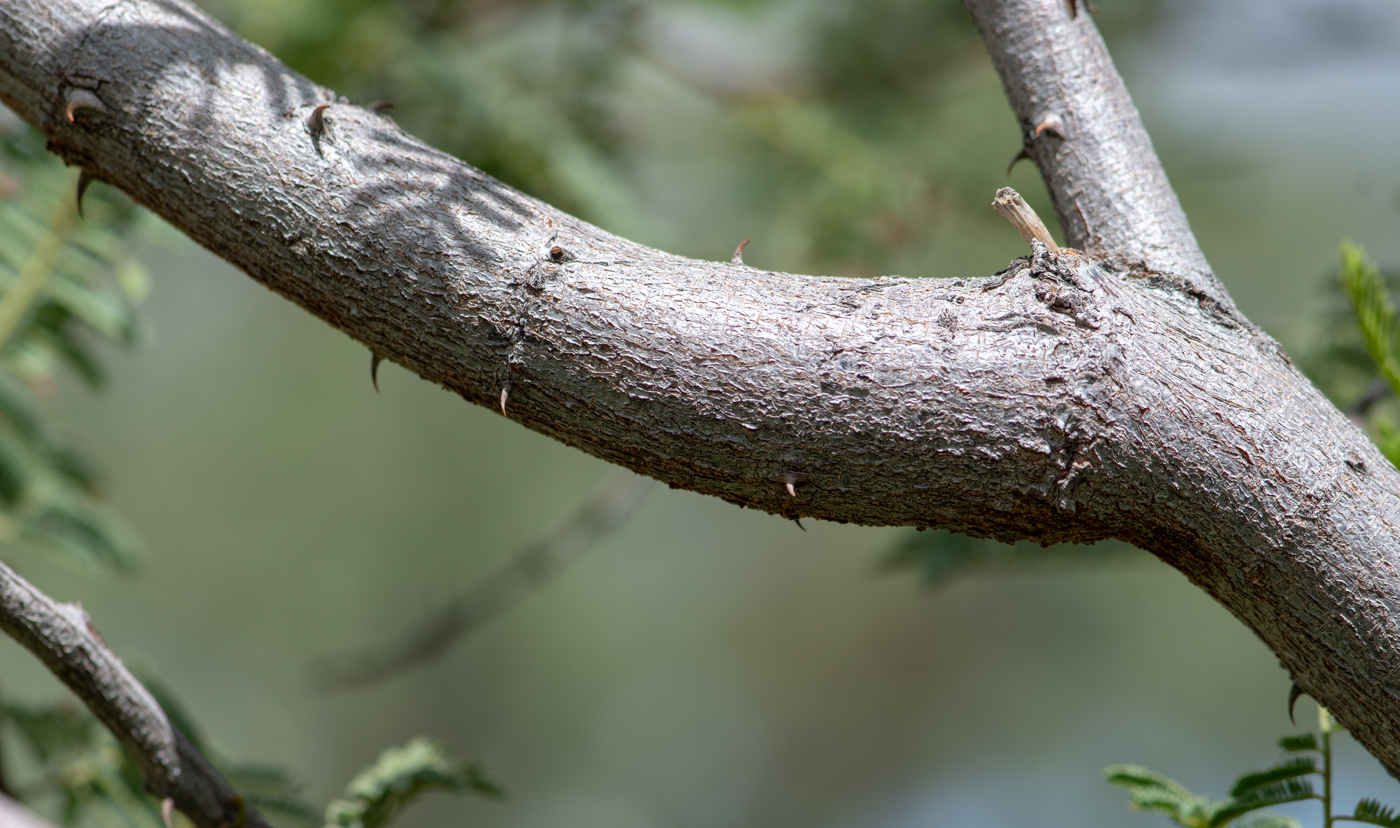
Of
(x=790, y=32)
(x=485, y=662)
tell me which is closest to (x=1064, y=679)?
(x=485, y=662)

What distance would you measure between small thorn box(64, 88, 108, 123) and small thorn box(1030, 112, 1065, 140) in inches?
47.0

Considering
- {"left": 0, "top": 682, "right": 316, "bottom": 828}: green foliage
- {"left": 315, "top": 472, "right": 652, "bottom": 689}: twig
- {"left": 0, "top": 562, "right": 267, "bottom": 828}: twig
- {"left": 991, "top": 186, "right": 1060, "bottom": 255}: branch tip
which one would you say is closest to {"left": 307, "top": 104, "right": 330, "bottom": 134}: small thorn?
{"left": 0, "top": 562, "right": 267, "bottom": 828}: twig

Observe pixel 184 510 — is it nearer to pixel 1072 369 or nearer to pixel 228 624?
pixel 228 624

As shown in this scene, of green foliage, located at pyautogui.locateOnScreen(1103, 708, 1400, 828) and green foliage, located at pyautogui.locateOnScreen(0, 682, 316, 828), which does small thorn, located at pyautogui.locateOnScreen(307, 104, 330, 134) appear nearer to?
green foliage, located at pyautogui.locateOnScreen(0, 682, 316, 828)

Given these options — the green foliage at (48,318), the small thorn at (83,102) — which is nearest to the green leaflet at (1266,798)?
the small thorn at (83,102)

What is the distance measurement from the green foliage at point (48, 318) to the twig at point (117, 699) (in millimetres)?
1095

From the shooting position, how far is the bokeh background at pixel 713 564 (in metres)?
3.87

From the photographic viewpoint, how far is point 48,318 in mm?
2217

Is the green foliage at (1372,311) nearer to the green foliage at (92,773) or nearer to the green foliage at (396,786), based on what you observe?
the green foliage at (396,786)

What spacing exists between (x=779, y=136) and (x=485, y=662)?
894cm

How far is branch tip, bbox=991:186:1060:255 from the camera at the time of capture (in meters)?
1.08

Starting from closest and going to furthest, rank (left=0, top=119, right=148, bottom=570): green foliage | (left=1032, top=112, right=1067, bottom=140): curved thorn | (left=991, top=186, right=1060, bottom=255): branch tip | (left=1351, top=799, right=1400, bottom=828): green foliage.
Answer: (left=991, top=186, right=1060, bottom=255): branch tip < (left=1351, top=799, right=1400, bottom=828): green foliage < (left=1032, top=112, right=1067, bottom=140): curved thorn < (left=0, top=119, right=148, bottom=570): green foliage

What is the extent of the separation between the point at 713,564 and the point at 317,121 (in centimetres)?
1032

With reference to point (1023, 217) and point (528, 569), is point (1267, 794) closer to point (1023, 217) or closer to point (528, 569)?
point (1023, 217)
